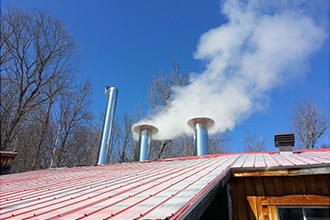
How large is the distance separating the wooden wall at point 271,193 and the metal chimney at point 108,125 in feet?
20.6

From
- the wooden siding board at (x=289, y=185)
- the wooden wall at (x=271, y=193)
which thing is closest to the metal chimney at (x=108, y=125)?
the wooden wall at (x=271, y=193)

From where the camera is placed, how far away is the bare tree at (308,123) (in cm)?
1748

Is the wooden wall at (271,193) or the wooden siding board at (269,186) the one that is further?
the wooden siding board at (269,186)

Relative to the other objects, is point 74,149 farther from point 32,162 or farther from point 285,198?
point 285,198

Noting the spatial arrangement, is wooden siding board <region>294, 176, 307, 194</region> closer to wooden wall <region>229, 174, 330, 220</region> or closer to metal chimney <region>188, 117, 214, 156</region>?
wooden wall <region>229, 174, 330, 220</region>

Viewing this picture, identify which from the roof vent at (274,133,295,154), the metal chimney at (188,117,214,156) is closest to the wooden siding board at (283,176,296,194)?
the roof vent at (274,133,295,154)

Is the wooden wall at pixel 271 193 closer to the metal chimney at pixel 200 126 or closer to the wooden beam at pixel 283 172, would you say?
the wooden beam at pixel 283 172

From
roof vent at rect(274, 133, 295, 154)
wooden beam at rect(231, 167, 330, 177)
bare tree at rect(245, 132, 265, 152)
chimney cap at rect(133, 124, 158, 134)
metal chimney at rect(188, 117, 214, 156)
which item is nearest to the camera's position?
wooden beam at rect(231, 167, 330, 177)

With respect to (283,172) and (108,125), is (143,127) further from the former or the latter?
(283,172)

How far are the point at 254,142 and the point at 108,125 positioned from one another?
50.3ft

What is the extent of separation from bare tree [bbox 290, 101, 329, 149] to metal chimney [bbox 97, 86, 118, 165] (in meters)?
14.4

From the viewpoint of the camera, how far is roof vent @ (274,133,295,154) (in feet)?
16.6

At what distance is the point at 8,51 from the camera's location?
14.9 m

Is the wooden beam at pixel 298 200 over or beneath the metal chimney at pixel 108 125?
beneath
